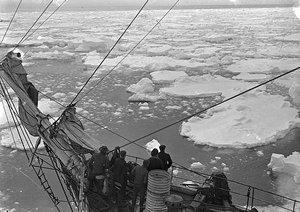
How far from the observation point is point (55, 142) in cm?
521

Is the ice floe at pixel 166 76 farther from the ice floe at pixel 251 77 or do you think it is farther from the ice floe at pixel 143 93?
the ice floe at pixel 251 77

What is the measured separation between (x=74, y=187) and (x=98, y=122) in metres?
6.11

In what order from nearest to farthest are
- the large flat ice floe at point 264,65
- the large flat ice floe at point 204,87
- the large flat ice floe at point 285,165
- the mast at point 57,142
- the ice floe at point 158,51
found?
1. the mast at point 57,142
2. the large flat ice floe at point 285,165
3. the large flat ice floe at point 204,87
4. the large flat ice floe at point 264,65
5. the ice floe at point 158,51

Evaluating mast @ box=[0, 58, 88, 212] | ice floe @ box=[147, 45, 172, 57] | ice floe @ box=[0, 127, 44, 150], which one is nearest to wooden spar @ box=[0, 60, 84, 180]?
mast @ box=[0, 58, 88, 212]

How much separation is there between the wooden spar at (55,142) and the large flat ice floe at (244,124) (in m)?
5.29

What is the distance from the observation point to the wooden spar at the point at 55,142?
4.85 m

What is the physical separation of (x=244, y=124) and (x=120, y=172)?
725 cm

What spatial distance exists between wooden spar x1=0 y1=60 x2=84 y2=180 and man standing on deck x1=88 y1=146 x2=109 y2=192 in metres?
0.46

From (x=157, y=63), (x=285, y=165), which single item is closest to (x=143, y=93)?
(x=157, y=63)

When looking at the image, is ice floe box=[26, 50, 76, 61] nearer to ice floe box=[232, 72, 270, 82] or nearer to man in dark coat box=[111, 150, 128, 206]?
ice floe box=[232, 72, 270, 82]

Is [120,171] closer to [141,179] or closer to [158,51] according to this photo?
[141,179]

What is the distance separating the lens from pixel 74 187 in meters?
5.19

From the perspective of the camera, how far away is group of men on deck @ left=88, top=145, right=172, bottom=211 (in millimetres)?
4039

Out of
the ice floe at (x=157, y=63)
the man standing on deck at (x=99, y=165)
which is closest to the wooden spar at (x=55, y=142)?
the man standing on deck at (x=99, y=165)
